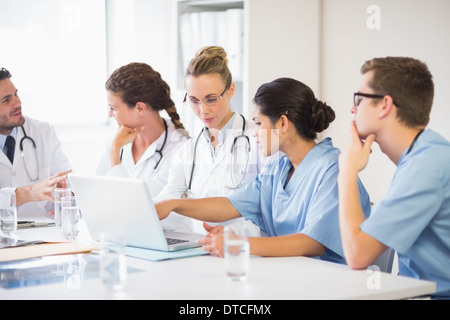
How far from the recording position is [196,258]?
1.94m

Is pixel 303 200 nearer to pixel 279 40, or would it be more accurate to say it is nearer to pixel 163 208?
pixel 163 208

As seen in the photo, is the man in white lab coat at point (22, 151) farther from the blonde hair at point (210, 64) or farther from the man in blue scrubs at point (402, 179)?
the man in blue scrubs at point (402, 179)

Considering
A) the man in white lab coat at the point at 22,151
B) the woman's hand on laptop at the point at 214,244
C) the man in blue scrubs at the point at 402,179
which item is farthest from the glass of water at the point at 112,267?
the man in white lab coat at the point at 22,151

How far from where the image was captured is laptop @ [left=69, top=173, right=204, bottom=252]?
1.89 metres

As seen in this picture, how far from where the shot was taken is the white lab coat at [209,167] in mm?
2736

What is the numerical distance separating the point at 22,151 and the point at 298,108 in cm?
149

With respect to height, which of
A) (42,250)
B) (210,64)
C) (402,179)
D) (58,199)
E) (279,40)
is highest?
(279,40)

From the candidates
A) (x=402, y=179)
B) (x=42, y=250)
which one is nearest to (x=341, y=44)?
(x=402, y=179)

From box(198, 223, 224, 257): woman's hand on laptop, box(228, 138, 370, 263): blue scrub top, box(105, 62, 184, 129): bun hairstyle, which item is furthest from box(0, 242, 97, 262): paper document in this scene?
box(105, 62, 184, 129): bun hairstyle

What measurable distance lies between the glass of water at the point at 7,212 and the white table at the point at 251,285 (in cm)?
72

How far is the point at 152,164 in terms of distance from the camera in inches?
119

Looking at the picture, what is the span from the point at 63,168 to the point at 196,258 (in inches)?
58.8

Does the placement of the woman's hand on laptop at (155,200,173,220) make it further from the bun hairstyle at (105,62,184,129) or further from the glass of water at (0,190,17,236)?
the bun hairstyle at (105,62,184,129)
